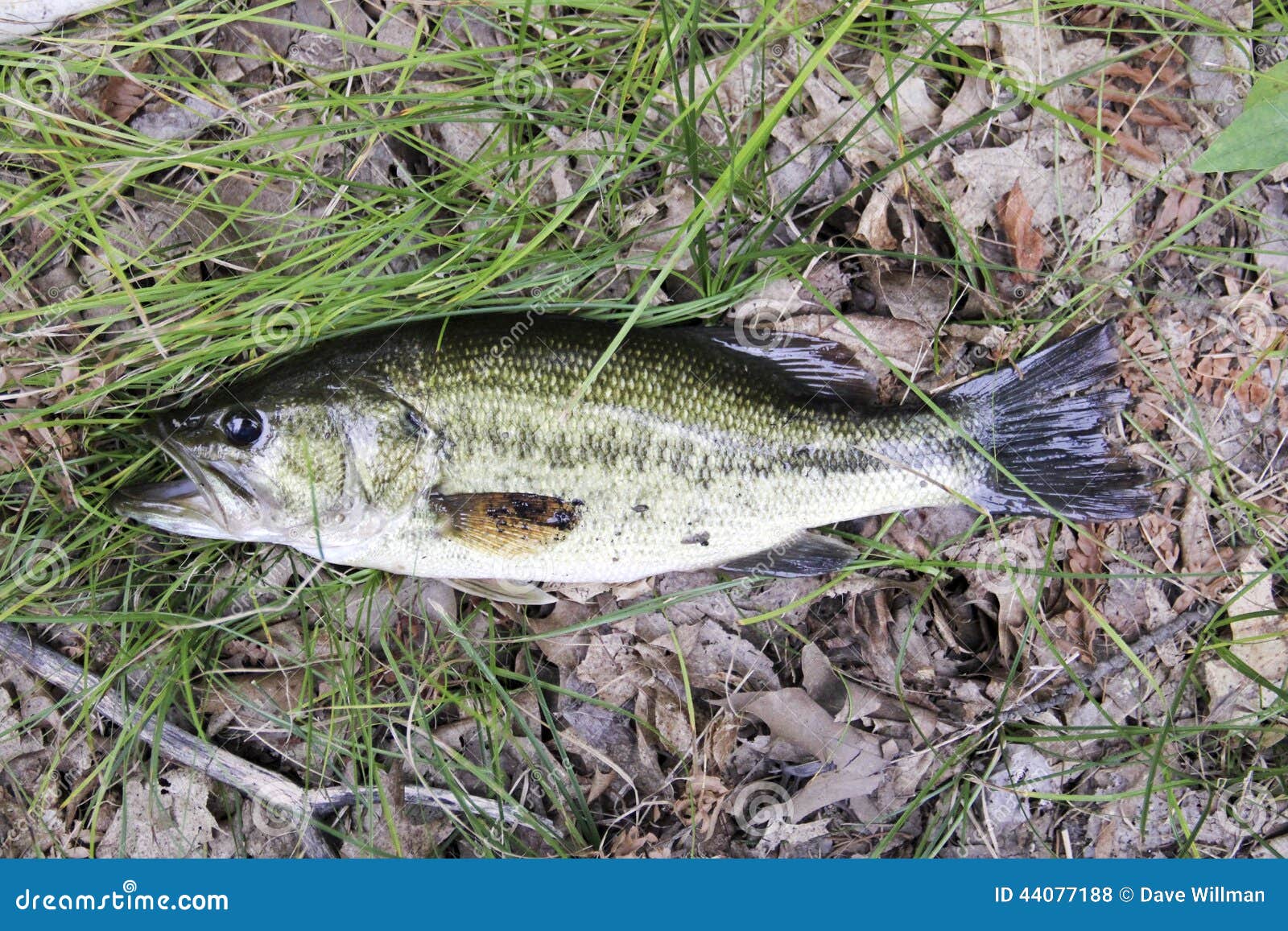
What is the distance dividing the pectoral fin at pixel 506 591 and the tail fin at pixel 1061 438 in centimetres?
180

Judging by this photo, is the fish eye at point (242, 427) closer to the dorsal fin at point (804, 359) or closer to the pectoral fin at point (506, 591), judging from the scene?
the pectoral fin at point (506, 591)

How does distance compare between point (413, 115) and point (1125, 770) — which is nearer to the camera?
point (413, 115)

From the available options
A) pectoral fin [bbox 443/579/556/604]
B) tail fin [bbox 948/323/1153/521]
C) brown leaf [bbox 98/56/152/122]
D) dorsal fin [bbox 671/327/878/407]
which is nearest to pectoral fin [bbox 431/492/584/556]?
pectoral fin [bbox 443/579/556/604]

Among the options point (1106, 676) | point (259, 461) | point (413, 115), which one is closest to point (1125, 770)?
point (1106, 676)

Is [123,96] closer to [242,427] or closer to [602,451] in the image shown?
[242,427]

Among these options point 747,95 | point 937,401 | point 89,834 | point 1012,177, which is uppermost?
point 747,95

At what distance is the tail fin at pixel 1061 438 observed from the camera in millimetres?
3010

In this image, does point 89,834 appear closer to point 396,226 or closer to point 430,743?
point 430,743

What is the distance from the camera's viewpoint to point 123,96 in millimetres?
3129

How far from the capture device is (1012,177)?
317 centimetres

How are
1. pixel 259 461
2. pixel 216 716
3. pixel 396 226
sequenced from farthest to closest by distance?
pixel 216 716 < pixel 396 226 < pixel 259 461

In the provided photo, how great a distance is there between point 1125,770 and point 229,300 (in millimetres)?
4133

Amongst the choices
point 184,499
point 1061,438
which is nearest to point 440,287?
point 184,499

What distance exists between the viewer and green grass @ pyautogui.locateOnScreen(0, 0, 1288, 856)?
302 cm
